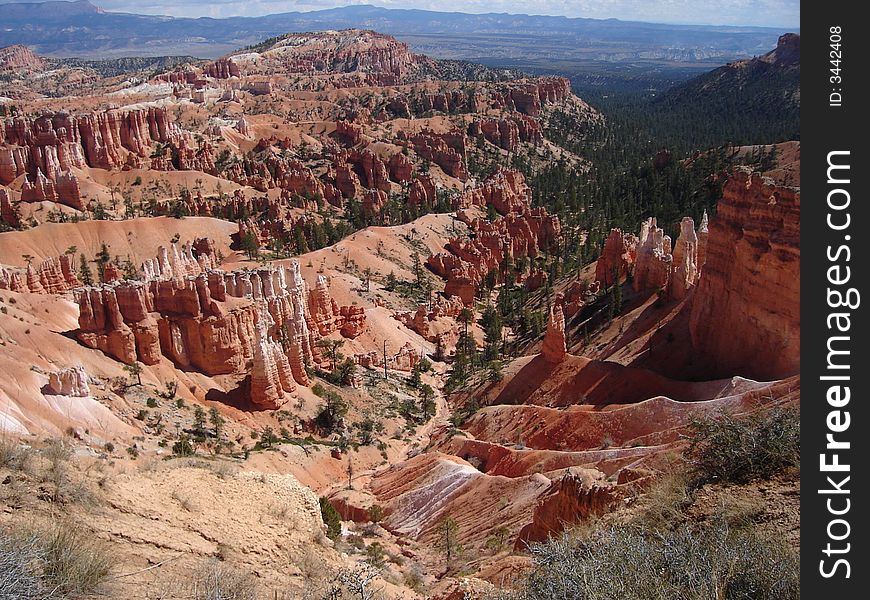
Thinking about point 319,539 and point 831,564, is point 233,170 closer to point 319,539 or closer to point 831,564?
point 319,539

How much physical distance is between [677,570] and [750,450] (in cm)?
360

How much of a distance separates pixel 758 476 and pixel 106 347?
87.9 ft

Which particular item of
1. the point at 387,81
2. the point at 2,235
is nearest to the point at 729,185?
the point at 2,235

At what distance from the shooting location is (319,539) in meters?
13.9

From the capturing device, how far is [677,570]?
8547 millimetres

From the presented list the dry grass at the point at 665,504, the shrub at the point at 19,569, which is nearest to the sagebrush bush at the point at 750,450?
the dry grass at the point at 665,504

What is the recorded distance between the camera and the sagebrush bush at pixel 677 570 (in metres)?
8.04

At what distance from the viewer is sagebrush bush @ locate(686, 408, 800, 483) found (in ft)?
36.1

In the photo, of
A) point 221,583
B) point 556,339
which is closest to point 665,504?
point 221,583

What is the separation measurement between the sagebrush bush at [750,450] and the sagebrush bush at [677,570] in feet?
6.03

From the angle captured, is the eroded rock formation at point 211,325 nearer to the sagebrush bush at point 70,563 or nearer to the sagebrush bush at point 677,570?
the sagebrush bush at point 70,563

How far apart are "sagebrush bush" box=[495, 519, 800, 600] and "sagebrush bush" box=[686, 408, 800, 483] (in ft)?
6.03

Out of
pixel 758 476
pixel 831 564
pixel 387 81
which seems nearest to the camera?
pixel 831 564

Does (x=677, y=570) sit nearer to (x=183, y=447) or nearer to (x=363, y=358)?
(x=183, y=447)
